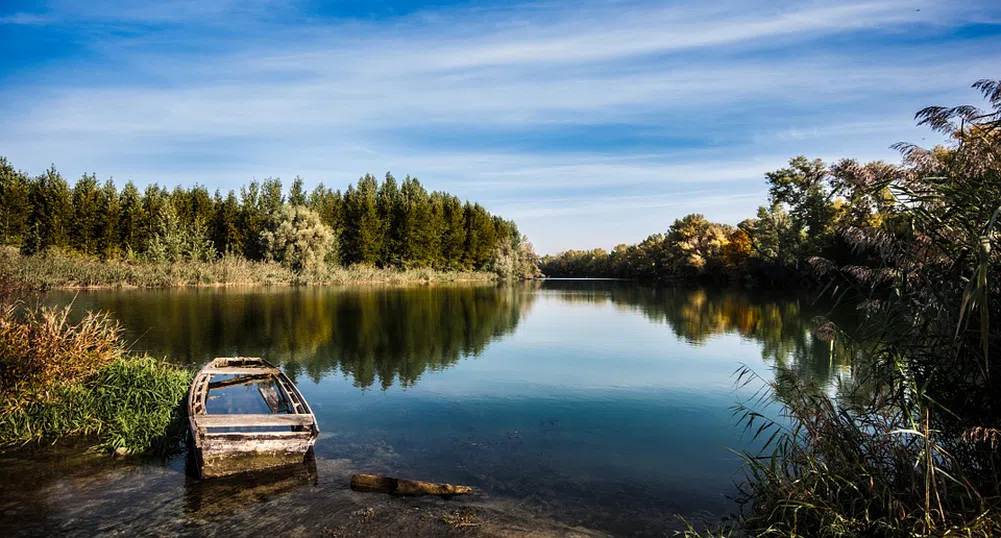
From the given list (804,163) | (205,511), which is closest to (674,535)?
(205,511)

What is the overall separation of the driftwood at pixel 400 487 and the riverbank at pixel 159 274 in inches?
1144

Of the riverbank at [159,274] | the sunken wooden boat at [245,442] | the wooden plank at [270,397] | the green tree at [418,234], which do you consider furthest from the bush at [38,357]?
the green tree at [418,234]

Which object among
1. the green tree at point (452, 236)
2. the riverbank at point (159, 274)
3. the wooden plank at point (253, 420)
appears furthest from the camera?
the green tree at point (452, 236)

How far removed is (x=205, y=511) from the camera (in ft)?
22.3

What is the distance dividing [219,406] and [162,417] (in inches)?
88.1

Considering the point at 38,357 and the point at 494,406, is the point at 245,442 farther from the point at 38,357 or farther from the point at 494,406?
the point at 494,406

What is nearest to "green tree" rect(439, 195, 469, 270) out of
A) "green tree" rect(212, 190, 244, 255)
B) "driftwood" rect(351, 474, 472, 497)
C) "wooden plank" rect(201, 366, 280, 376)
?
"green tree" rect(212, 190, 244, 255)

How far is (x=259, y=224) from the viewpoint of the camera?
58.0 meters

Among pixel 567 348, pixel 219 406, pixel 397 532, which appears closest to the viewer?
pixel 397 532

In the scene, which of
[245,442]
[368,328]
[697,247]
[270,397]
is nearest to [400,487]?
[245,442]

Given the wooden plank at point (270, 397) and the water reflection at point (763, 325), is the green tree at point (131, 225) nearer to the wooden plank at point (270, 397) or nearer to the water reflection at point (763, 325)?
the water reflection at point (763, 325)

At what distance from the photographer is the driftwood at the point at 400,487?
7.30 m

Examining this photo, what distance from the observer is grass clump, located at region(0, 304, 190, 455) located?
8.48 m

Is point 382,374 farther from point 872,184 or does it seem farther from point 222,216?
point 222,216
